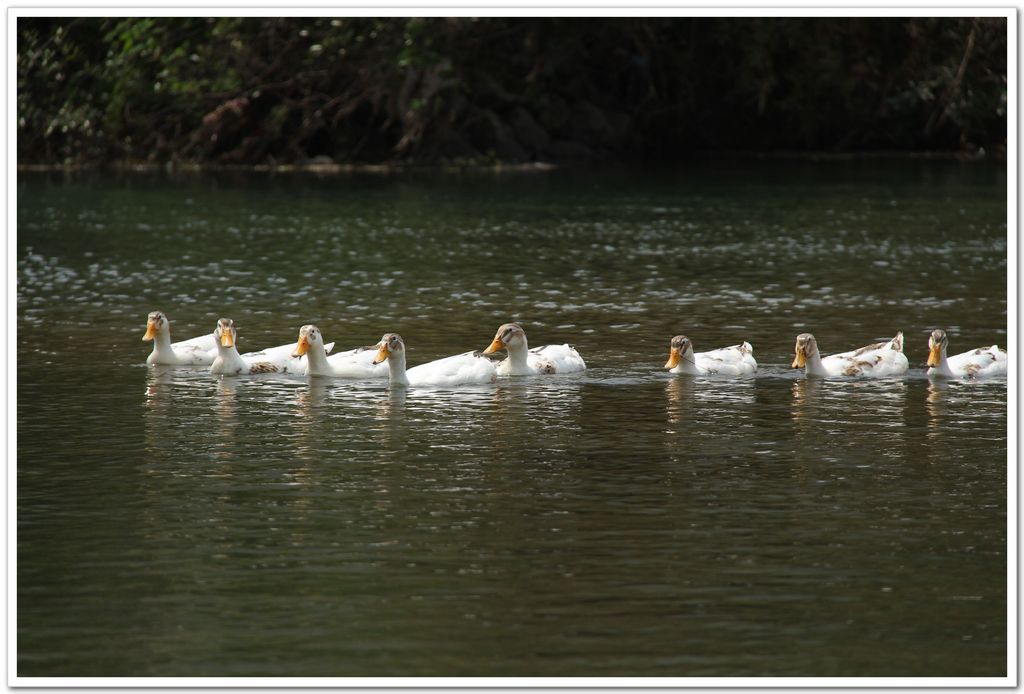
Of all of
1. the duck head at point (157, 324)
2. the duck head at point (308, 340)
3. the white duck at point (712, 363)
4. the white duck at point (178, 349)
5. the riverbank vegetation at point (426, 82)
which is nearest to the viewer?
the duck head at point (308, 340)

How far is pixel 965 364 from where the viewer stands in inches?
735

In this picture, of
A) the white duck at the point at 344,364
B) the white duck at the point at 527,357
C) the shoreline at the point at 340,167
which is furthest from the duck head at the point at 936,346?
the shoreline at the point at 340,167

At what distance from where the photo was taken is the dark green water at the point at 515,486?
10250 millimetres

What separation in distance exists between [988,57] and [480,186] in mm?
18490

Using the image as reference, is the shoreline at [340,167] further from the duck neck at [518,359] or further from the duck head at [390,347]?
the duck head at [390,347]

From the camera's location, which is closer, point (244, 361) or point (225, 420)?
point (225, 420)

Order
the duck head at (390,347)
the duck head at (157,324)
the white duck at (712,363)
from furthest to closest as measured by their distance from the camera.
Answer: the duck head at (157,324), the white duck at (712,363), the duck head at (390,347)

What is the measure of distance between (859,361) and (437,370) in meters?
4.35

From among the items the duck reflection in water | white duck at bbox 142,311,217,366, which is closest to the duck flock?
white duck at bbox 142,311,217,366

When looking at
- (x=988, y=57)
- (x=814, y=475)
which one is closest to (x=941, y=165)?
(x=988, y=57)

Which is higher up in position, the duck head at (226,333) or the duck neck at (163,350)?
the duck head at (226,333)

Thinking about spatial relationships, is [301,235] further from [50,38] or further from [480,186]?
[50,38]

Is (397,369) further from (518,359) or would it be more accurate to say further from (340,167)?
(340,167)

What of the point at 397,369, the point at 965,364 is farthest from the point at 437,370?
the point at 965,364
